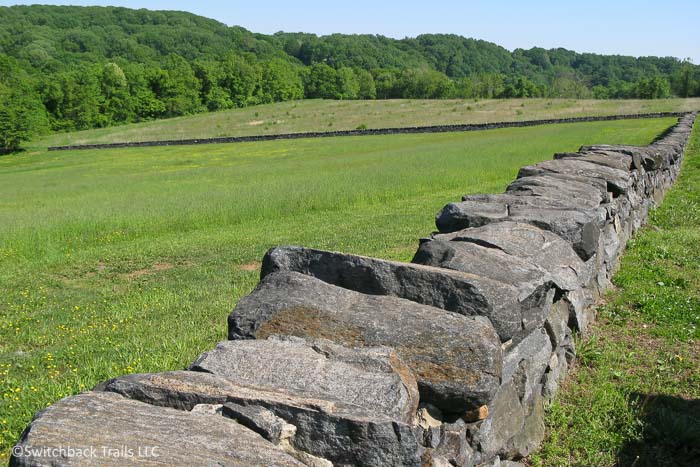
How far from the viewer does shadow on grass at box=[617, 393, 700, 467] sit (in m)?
4.66

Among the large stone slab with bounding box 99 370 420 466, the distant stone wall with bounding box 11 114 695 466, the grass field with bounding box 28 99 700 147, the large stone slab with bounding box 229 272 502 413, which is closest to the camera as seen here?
the distant stone wall with bounding box 11 114 695 466

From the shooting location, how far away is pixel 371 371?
10.9ft

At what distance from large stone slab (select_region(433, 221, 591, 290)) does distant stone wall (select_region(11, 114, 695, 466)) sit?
0.06 feet

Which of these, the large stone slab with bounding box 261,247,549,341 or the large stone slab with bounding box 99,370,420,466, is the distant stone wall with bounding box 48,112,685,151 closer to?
→ the large stone slab with bounding box 261,247,549,341

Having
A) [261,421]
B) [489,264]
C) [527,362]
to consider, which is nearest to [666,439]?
[527,362]

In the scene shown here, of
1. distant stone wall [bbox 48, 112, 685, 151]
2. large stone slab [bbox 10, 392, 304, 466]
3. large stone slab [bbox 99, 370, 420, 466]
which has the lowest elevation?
distant stone wall [bbox 48, 112, 685, 151]

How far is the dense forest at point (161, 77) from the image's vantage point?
9112 cm

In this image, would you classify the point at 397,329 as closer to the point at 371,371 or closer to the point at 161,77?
the point at 371,371

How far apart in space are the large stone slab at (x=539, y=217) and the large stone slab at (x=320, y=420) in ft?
13.7

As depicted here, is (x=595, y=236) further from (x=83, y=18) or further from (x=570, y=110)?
(x=83, y=18)

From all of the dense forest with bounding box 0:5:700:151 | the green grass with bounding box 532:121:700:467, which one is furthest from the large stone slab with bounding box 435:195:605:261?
the dense forest with bounding box 0:5:700:151

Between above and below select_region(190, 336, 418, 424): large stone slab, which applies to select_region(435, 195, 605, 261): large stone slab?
above

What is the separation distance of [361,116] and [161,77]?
46280 mm

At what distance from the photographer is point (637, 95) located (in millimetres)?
133750
